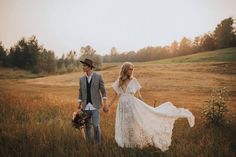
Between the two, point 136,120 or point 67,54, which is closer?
point 136,120

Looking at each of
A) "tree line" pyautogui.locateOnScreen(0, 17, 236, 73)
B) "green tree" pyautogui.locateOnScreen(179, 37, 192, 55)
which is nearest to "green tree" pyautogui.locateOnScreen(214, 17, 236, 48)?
"tree line" pyautogui.locateOnScreen(0, 17, 236, 73)

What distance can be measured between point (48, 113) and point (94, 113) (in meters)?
5.24

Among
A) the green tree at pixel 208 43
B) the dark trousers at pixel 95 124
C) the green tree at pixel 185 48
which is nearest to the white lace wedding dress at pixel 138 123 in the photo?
the dark trousers at pixel 95 124

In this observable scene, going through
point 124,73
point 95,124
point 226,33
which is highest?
point 226,33

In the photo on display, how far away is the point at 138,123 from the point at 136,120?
9 centimetres

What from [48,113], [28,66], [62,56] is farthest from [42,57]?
[48,113]

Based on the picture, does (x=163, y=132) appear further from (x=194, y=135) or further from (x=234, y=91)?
(x=234, y=91)

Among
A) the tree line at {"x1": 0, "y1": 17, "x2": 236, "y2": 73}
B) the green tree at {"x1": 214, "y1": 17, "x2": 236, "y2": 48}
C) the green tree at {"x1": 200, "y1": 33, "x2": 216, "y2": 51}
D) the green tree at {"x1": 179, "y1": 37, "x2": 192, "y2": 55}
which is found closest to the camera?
the tree line at {"x1": 0, "y1": 17, "x2": 236, "y2": 73}

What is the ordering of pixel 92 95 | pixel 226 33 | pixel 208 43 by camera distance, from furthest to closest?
pixel 208 43, pixel 226 33, pixel 92 95

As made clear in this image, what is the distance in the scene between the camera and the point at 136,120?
6262mm

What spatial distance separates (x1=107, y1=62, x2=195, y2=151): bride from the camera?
625cm

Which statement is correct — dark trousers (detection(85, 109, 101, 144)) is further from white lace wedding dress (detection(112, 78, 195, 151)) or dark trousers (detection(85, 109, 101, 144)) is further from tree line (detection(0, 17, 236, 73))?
tree line (detection(0, 17, 236, 73))

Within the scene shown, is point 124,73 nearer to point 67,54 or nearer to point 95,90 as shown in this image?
point 95,90

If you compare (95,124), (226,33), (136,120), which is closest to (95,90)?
(95,124)
